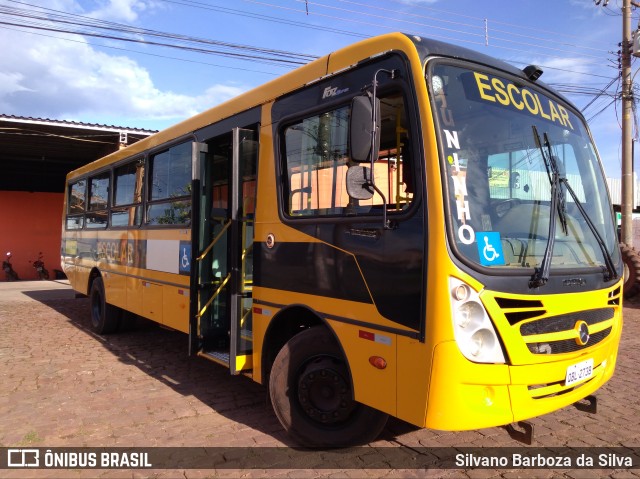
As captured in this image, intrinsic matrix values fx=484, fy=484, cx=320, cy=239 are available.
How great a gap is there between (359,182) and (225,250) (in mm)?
2833

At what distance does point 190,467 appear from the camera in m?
3.56

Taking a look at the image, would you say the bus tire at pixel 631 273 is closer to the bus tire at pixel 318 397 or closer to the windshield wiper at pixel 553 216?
the windshield wiper at pixel 553 216

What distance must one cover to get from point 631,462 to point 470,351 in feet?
6.41

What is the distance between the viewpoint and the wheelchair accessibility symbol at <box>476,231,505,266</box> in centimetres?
289

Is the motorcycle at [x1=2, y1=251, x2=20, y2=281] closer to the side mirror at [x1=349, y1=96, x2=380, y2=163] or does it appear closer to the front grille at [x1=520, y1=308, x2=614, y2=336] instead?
the side mirror at [x1=349, y1=96, x2=380, y2=163]

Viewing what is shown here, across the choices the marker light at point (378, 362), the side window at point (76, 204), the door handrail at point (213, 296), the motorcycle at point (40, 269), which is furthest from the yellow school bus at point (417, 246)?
the motorcycle at point (40, 269)

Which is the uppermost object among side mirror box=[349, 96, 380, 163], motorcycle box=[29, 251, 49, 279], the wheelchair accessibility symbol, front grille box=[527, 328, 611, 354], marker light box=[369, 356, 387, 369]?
side mirror box=[349, 96, 380, 163]

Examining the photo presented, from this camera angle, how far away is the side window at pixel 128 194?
696 cm

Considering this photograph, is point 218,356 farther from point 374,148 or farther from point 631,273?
point 631,273

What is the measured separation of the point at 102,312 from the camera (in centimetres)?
812

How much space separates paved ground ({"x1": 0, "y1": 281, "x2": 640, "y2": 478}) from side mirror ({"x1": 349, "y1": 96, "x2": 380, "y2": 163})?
7.25ft

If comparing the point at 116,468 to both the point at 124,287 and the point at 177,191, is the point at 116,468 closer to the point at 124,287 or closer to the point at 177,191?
the point at 177,191

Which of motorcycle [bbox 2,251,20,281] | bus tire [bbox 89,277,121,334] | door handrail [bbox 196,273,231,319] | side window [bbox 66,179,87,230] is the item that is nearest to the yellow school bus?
door handrail [bbox 196,273,231,319]

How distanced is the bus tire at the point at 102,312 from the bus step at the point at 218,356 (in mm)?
3598
